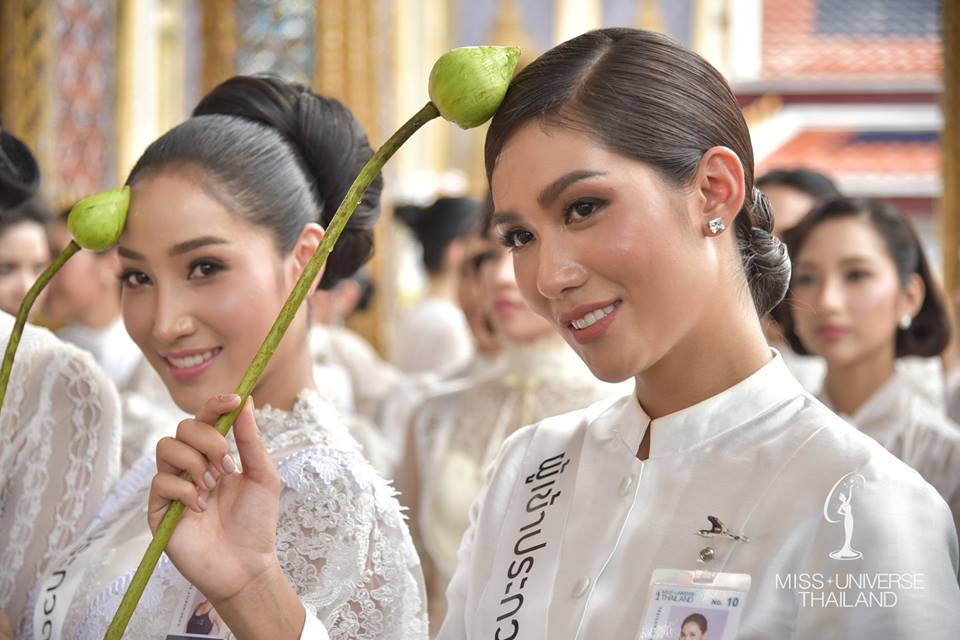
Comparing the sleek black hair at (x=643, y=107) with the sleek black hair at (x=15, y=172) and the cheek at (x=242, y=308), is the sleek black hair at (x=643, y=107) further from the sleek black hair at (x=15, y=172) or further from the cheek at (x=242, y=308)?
the sleek black hair at (x=15, y=172)

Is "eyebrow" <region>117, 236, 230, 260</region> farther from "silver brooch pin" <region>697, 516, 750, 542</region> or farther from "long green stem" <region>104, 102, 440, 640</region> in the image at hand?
"silver brooch pin" <region>697, 516, 750, 542</region>

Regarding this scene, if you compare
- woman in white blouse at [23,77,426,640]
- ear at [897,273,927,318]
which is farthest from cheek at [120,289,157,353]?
ear at [897,273,927,318]

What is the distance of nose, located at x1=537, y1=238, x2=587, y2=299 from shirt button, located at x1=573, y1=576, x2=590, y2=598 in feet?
0.94

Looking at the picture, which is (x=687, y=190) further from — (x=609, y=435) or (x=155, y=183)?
(x=155, y=183)

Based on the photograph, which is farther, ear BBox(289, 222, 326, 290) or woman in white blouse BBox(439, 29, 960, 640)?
ear BBox(289, 222, 326, 290)

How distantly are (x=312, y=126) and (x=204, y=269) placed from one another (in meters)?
0.28

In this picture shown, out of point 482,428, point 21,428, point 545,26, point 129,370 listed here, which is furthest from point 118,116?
point 545,26

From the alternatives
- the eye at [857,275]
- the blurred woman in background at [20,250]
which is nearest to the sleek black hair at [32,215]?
the blurred woman in background at [20,250]

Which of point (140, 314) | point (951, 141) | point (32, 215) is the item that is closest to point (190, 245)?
point (140, 314)

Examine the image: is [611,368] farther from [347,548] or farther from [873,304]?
[873,304]

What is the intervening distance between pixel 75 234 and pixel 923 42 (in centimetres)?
A: 1265

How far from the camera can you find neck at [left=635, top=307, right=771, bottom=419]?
1315mm

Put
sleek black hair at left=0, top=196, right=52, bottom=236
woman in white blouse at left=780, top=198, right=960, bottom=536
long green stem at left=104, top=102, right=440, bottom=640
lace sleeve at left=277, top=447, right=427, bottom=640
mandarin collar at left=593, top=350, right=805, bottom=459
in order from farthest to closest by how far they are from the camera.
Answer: sleek black hair at left=0, top=196, right=52, bottom=236 < woman in white blouse at left=780, top=198, right=960, bottom=536 < lace sleeve at left=277, top=447, right=427, bottom=640 < mandarin collar at left=593, top=350, right=805, bottom=459 < long green stem at left=104, top=102, right=440, bottom=640

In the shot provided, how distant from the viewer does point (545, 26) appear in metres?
11.6
